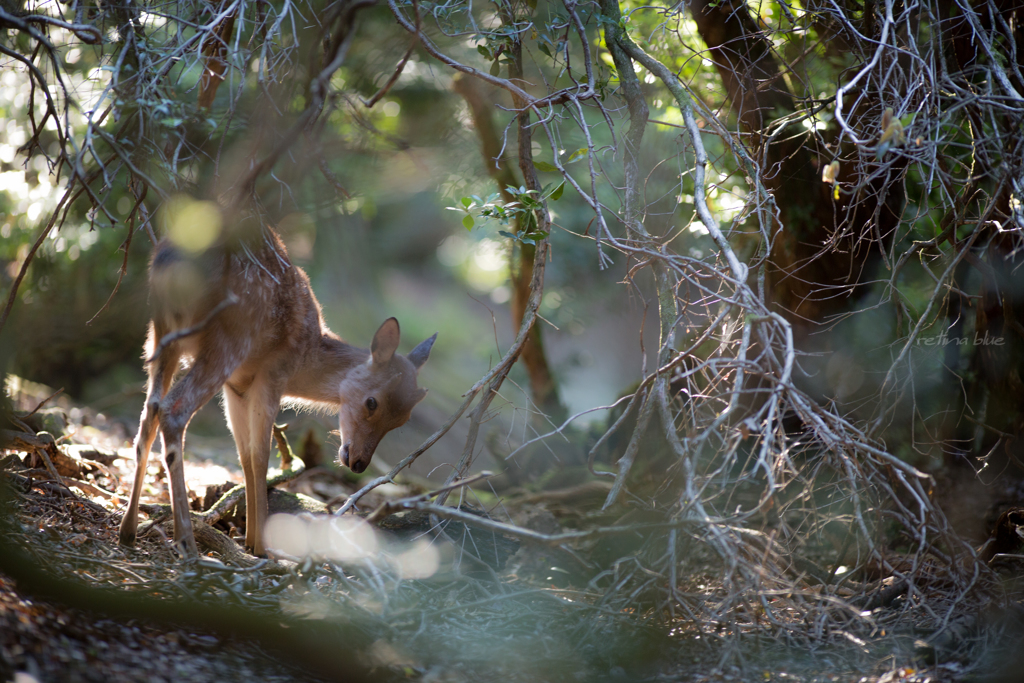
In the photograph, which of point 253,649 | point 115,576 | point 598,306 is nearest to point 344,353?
point 115,576

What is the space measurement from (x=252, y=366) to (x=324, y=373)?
76cm

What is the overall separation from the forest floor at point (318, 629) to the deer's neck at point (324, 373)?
155 centimetres

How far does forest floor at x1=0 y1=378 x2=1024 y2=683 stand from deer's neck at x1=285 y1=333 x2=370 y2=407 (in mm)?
1550

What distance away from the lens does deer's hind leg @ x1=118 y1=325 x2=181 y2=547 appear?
3.61 metres

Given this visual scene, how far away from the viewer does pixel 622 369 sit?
655 inches

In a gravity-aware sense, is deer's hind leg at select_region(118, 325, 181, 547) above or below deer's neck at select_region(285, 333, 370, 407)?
below

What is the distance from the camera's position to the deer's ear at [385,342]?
5047 millimetres

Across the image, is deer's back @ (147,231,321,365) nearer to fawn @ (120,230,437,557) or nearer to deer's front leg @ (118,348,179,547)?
fawn @ (120,230,437,557)

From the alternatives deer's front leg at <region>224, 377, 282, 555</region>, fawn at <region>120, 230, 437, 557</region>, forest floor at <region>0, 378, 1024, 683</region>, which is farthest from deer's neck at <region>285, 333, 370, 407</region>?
forest floor at <region>0, 378, 1024, 683</region>

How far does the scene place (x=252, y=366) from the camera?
4.52m

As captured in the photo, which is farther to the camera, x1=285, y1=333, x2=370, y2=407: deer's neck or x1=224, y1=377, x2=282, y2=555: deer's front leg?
x1=285, y1=333, x2=370, y2=407: deer's neck

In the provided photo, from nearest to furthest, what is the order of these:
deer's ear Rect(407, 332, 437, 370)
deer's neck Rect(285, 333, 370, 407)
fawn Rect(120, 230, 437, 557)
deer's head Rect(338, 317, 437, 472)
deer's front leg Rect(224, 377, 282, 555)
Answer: fawn Rect(120, 230, 437, 557) < deer's front leg Rect(224, 377, 282, 555) < deer's head Rect(338, 317, 437, 472) < deer's neck Rect(285, 333, 370, 407) < deer's ear Rect(407, 332, 437, 370)

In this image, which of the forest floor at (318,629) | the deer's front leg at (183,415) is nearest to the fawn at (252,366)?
the deer's front leg at (183,415)

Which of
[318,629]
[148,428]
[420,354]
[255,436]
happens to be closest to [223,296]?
[148,428]
